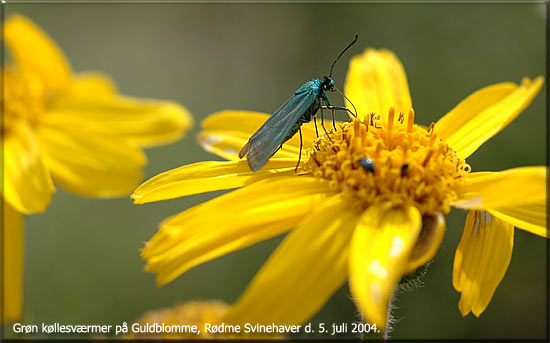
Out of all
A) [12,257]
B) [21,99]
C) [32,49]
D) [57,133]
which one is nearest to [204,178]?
[12,257]

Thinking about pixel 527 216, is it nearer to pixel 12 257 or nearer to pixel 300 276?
pixel 300 276

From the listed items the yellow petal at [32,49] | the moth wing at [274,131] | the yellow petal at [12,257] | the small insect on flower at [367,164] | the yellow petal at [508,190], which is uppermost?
the yellow petal at [32,49]

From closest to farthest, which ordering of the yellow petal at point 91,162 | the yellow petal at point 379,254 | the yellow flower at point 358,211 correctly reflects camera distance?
the yellow petal at point 379,254, the yellow flower at point 358,211, the yellow petal at point 91,162

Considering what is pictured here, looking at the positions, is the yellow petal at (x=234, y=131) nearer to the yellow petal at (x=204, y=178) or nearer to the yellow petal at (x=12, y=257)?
the yellow petal at (x=204, y=178)

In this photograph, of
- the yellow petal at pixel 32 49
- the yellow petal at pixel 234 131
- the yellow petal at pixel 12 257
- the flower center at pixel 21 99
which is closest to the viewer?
the yellow petal at pixel 234 131

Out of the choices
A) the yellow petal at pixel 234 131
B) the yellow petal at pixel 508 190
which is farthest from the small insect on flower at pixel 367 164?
the yellow petal at pixel 234 131

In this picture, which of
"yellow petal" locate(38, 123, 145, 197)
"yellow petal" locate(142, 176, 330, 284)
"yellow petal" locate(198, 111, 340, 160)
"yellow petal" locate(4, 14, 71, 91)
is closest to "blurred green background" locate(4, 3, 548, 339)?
"yellow petal" locate(38, 123, 145, 197)

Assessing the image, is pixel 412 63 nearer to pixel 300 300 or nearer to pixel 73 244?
pixel 73 244
